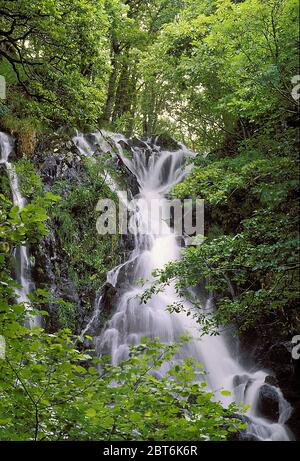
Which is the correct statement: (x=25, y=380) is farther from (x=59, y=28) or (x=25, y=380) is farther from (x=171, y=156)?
(x=171, y=156)

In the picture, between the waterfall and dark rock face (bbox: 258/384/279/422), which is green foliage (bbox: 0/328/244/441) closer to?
dark rock face (bbox: 258/384/279/422)

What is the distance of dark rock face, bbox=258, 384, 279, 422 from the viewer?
6.83 m

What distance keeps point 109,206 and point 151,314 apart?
325 cm

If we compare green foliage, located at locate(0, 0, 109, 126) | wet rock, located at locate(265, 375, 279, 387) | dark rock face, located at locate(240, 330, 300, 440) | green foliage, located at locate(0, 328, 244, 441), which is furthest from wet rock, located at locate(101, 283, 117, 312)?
green foliage, located at locate(0, 328, 244, 441)

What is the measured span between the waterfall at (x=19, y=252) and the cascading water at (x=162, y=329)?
4.67ft

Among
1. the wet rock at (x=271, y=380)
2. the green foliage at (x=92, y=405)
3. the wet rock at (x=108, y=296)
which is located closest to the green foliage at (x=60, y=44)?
the wet rock at (x=108, y=296)

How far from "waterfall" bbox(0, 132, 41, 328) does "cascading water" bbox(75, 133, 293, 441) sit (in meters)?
1.42

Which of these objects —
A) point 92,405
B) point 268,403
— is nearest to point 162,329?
point 268,403

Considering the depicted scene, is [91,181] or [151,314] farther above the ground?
[91,181]

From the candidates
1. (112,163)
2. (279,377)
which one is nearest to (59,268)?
(112,163)

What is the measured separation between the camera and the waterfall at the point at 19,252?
27.5 ft

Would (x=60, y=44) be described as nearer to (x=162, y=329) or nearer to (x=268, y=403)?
(x=162, y=329)

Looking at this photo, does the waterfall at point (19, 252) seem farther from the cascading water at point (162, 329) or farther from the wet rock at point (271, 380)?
the wet rock at point (271, 380)

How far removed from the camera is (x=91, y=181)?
434 inches
